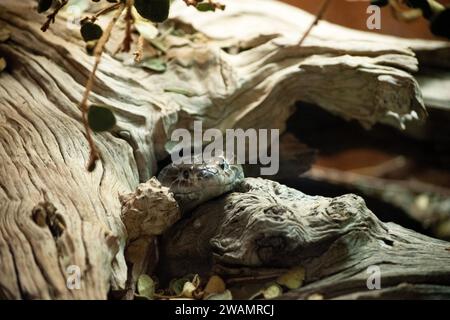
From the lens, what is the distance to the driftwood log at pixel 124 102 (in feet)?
6.03

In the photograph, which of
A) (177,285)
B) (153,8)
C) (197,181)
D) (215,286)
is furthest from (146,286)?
(153,8)

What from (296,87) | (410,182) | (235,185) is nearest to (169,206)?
(235,185)

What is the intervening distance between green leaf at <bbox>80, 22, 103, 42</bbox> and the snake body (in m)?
0.67

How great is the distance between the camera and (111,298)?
75.4 inches

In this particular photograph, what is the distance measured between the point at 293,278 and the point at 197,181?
0.61 meters

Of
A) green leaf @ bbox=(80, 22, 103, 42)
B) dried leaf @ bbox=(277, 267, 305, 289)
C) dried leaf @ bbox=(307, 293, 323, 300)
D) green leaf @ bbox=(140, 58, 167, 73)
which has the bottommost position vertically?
dried leaf @ bbox=(277, 267, 305, 289)

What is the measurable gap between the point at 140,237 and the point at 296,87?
1.38 meters

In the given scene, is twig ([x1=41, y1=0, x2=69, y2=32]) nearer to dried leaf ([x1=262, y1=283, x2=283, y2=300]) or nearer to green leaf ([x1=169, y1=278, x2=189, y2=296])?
green leaf ([x1=169, y1=278, x2=189, y2=296])

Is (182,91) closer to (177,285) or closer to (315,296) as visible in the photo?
(177,285)

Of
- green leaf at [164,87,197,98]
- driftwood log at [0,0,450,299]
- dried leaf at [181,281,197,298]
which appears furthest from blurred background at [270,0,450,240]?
dried leaf at [181,281,197,298]

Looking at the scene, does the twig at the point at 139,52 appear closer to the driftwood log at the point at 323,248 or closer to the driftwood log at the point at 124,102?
the driftwood log at the point at 124,102

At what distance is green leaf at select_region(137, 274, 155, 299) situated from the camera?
2.07 metres

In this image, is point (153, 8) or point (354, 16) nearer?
point (153, 8)

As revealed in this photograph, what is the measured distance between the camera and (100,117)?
5.63 feet
